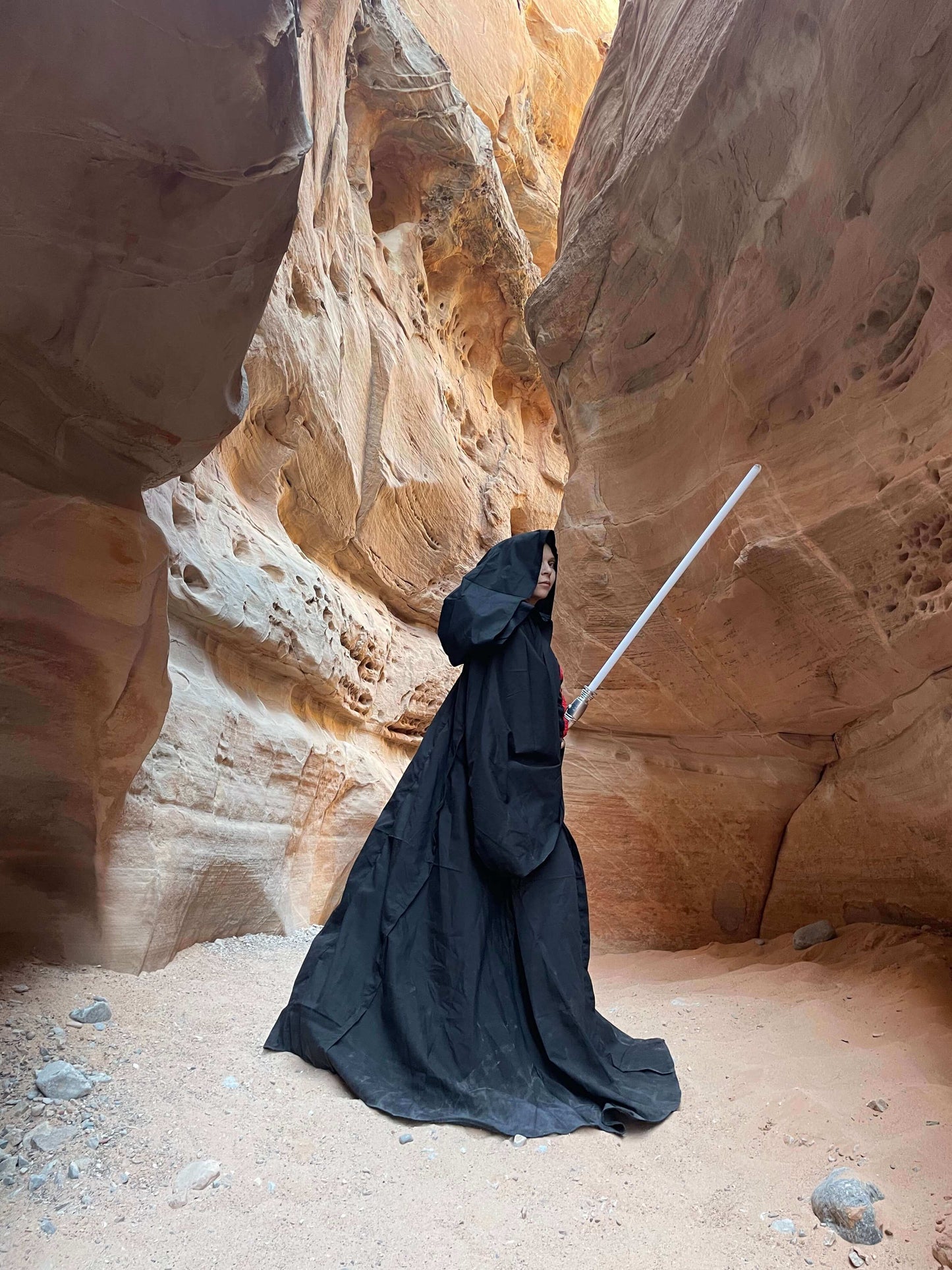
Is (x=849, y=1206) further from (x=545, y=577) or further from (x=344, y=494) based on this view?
(x=344, y=494)

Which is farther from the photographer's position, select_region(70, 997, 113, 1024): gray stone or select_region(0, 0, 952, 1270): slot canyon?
select_region(70, 997, 113, 1024): gray stone

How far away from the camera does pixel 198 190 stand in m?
1.89

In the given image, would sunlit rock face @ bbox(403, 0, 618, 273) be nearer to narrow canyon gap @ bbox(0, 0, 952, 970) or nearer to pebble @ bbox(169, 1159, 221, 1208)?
narrow canyon gap @ bbox(0, 0, 952, 970)

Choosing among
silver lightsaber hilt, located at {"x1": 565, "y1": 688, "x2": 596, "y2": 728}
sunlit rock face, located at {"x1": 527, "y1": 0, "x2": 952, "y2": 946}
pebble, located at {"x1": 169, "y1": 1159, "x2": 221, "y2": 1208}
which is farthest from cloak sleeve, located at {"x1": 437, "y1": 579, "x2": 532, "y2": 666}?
pebble, located at {"x1": 169, "y1": 1159, "x2": 221, "y2": 1208}

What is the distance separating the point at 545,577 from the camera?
9.86 ft

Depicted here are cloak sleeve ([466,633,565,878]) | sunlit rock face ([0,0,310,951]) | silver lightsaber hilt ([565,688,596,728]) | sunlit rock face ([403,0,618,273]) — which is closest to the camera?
Answer: sunlit rock face ([0,0,310,951])

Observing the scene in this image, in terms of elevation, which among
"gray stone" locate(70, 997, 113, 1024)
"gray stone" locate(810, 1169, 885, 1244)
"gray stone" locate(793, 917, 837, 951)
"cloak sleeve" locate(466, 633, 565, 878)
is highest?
"cloak sleeve" locate(466, 633, 565, 878)

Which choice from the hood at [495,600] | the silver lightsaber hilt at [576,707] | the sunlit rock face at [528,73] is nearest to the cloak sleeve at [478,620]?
the hood at [495,600]

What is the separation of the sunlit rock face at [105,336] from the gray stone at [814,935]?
348cm

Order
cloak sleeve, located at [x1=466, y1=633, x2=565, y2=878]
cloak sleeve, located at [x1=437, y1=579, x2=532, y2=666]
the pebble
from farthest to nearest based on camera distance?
1. cloak sleeve, located at [x1=437, y1=579, x2=532, y2=666]
2. cloak sleeve, located at [x1=466, y1=633, x2=565, y2=878]
3. the pebble

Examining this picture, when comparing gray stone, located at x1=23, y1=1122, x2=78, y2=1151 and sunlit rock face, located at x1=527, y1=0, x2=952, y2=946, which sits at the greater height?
sunlit rock face, located at x1=527, y1=0, x2=952, y2=946

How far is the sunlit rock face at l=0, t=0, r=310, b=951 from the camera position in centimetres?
160

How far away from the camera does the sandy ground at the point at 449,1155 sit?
63.5 inches

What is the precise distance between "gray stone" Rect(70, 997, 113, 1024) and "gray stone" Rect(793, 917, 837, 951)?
338 centimetres
